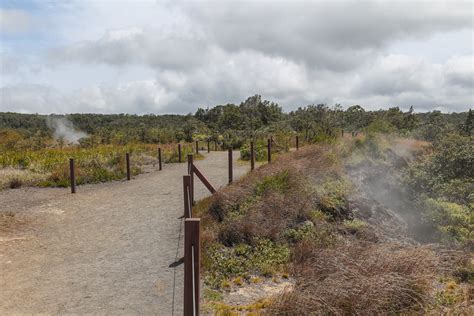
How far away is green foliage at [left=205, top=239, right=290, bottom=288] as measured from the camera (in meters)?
7.26

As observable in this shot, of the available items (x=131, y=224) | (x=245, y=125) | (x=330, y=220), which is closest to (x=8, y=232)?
(x=131, y=224)

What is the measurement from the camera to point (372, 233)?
35.5ft

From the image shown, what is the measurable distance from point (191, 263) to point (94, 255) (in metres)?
4.35

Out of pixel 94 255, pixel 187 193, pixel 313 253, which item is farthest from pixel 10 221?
pixel 313 253

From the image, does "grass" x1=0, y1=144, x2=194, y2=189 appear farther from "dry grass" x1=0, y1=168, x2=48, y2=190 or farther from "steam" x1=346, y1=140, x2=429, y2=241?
"steam" x1=346, y1=140, x2=429, y2=241

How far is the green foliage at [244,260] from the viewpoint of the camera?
7258 mm

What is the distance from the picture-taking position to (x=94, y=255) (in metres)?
8.01

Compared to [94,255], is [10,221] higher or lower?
higher

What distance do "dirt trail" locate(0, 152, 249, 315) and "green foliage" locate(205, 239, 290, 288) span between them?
2.02 ft

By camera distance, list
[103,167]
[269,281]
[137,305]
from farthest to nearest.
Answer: [103,167], [269,281], [137,305]

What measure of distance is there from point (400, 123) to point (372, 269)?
103 feet

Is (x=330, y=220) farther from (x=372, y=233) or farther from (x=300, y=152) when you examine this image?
(x=300, y=152)

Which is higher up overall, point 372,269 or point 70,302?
point 372,269

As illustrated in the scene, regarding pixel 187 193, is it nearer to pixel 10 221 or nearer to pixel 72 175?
pixel 10 221
